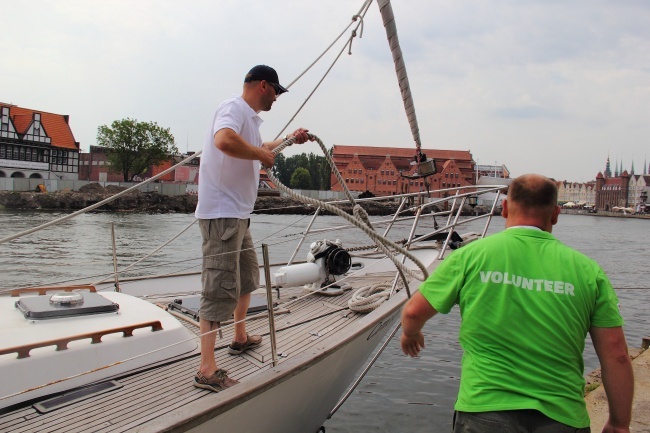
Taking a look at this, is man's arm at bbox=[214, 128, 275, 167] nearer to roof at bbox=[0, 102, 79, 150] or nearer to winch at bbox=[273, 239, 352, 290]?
winch at bbox=[273, 239, 352, 290]

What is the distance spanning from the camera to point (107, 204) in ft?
167

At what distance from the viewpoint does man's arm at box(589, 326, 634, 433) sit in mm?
1708

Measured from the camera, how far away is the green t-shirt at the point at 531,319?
1683 mm

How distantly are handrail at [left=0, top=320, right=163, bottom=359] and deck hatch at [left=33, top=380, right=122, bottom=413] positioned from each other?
9.4 inches

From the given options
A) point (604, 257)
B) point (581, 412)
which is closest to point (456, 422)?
point (581, 412)

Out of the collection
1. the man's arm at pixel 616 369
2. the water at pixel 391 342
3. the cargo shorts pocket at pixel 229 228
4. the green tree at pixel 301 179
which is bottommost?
the water at pixel 391 342

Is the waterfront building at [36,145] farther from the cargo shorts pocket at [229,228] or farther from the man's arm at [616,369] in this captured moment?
the man's arm at [616,369]

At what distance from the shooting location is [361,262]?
23.3ft

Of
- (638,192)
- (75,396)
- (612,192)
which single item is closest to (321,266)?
(75,396)

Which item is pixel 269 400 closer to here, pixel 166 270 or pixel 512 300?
pixel 512 300

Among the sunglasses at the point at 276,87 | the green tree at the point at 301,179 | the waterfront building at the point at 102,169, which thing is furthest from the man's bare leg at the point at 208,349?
the green tree at the point at 301,179

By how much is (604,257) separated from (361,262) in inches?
833

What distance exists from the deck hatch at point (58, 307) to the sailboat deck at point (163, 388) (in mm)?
528

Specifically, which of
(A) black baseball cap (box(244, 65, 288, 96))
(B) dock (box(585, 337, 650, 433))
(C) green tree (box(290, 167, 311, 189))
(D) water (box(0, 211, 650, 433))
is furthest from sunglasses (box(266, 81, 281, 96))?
(C) green tree (box(290, 167, 311, 189))
